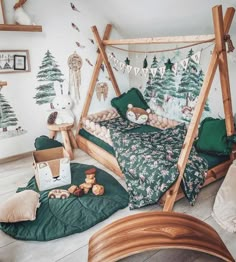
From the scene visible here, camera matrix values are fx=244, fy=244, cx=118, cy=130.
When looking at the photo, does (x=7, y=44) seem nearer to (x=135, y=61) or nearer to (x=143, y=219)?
(x=135, y=61)

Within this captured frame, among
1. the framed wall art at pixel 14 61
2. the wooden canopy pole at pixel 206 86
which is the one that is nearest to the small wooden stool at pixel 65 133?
the framed wall art at pixel 14 61

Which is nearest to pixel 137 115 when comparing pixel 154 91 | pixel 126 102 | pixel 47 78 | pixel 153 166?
pixel 126 102

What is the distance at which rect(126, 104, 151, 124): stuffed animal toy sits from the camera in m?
3.55

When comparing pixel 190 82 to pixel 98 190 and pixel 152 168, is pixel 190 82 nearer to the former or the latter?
pixel 152 168

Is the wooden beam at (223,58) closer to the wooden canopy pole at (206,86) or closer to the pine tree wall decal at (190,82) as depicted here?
the wooden canopy pole at (206,86)

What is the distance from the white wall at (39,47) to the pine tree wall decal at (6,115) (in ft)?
0.17

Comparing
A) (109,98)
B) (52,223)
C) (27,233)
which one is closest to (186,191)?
(52,223)

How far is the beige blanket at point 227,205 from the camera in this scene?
1986 mm

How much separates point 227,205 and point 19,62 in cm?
274

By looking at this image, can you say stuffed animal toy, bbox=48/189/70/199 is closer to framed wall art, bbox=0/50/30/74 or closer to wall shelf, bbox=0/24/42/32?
framed wall art, bbox=0/50/30/74

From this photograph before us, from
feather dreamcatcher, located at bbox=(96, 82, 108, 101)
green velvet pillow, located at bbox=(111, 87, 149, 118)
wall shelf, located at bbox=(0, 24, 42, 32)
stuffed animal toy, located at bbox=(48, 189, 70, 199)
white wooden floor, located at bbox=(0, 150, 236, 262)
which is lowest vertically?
white wooden floor, located at bbox=(0, 150, 236, 262)

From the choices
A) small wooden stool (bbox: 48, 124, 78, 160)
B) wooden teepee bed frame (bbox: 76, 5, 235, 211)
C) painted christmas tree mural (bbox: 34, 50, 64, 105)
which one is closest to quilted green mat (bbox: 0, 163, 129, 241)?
wooden teepee bed frame (bbox: 76, 5, 235, 211)

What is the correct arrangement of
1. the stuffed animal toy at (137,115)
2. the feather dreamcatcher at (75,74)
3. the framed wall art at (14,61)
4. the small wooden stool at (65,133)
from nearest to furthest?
the framed wall art at (14,61)
the small wooden stool at (65,133)
the feather dreamcatcher at (75,74)
the stuffed animal toy at (137,115)

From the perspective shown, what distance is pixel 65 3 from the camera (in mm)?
3111
